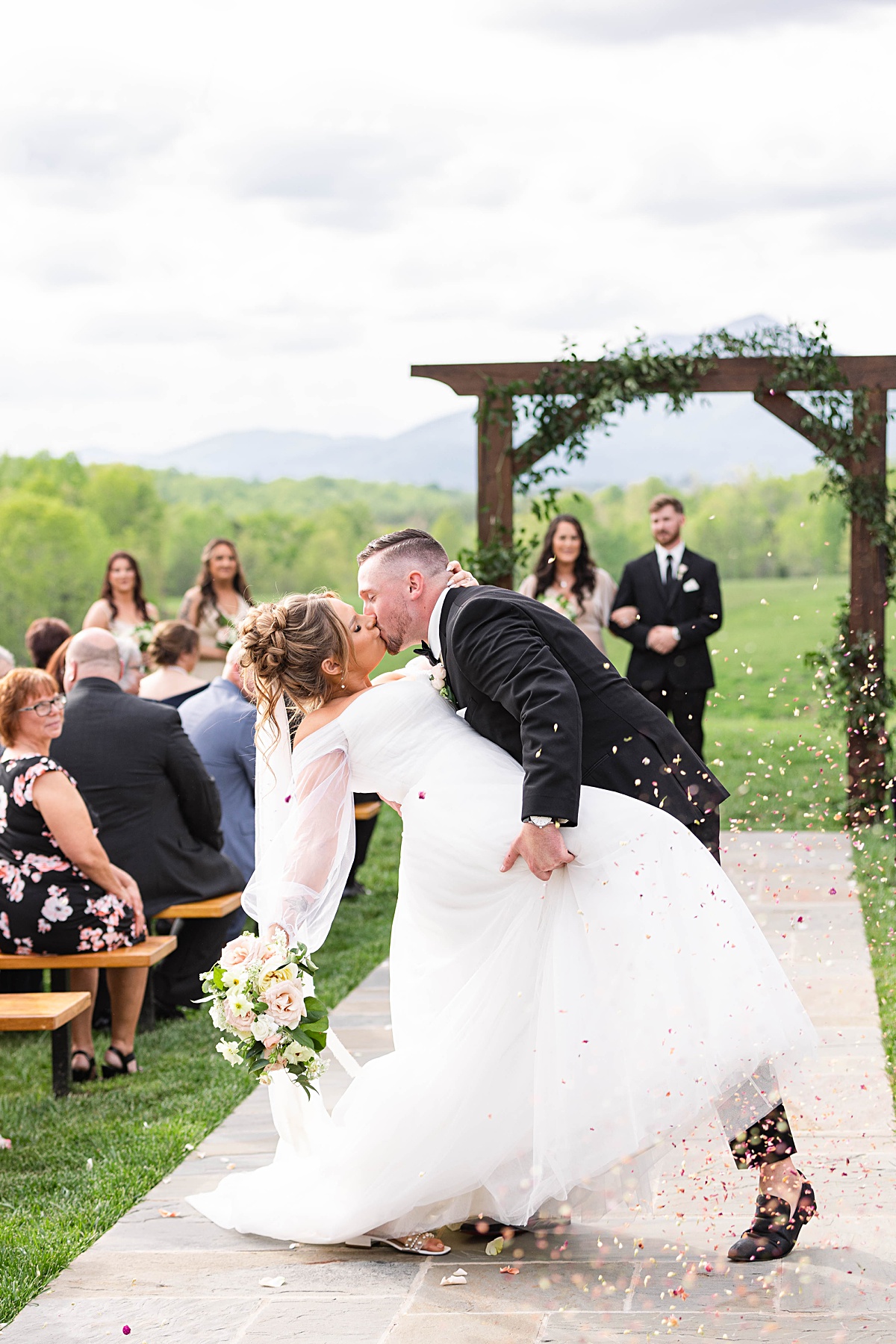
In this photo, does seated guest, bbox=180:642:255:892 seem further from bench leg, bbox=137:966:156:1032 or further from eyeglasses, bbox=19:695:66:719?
eyeglasses, bbox=19:695:66:719

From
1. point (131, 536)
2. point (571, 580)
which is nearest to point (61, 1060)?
point (571, 580)

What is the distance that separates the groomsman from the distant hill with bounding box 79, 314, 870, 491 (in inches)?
1789

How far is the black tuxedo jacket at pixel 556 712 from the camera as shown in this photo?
328 centimetres

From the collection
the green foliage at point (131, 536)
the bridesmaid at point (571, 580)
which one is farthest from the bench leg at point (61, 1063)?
the green foliage at point (131, 536)

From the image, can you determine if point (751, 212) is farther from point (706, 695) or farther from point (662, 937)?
point (662, 937)

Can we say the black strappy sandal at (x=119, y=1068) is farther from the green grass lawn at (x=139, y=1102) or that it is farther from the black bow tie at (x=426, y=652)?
the black bow tie at (x=426, y=652)

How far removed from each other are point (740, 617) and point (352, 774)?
70.3 feet

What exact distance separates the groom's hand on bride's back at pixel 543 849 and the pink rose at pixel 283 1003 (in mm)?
636

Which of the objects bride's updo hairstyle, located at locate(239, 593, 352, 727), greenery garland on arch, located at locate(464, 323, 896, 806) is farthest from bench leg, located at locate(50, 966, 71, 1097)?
greenery garland on arch, located at locate(464, 323, 896, 806)

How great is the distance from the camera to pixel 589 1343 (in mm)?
3053

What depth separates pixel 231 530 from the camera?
3172 cm

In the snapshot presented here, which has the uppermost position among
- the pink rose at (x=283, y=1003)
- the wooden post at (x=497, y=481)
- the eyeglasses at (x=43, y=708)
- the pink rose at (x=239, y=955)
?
the wooden post at (x=497, y=481)

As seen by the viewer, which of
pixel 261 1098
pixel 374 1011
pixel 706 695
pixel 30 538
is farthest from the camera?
A: pixel 30 538

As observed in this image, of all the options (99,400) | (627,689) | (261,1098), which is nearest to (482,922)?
(627,689)
